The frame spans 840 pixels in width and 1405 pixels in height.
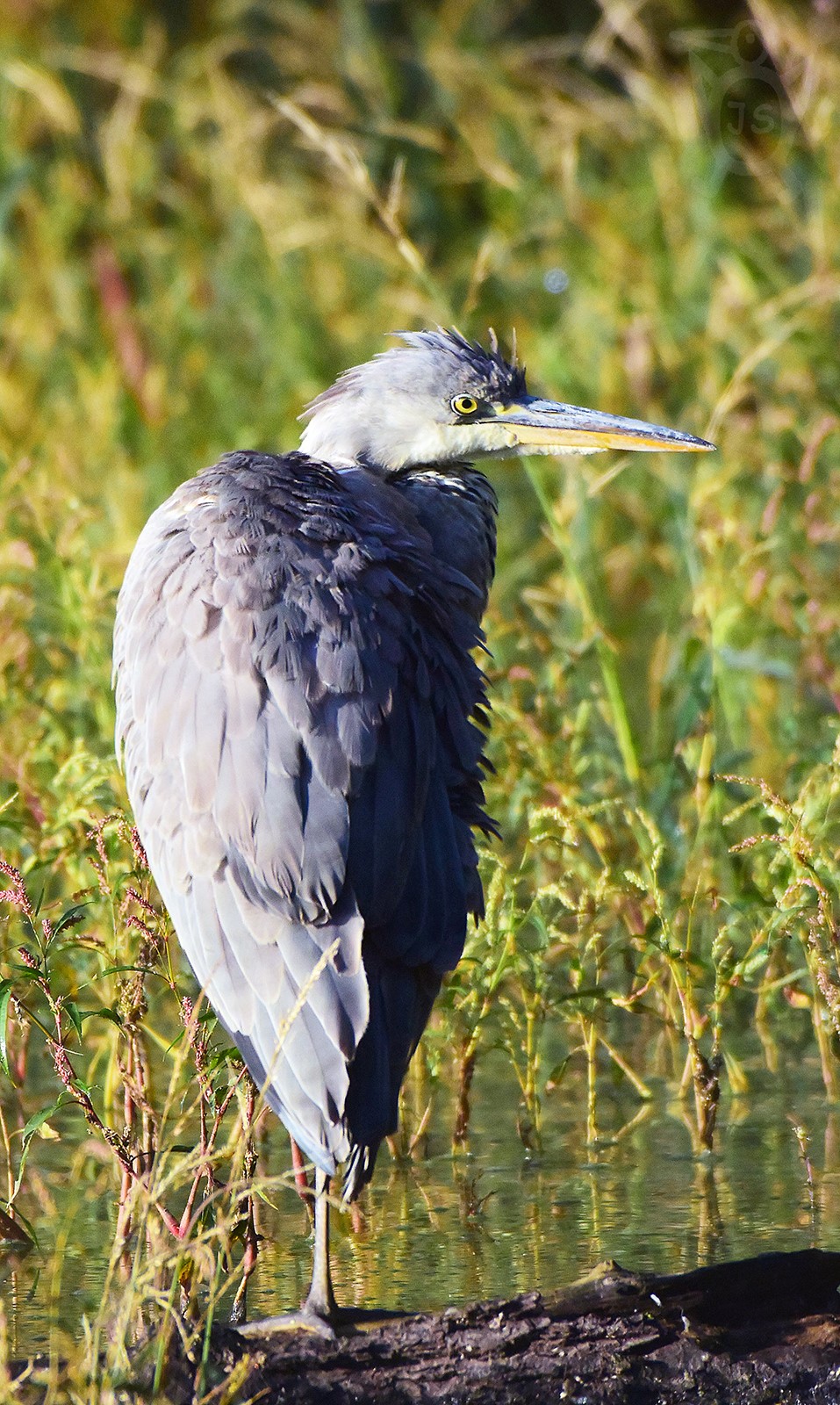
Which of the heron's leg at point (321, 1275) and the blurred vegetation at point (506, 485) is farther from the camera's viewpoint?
the blurred vegetation at point (506, 485)

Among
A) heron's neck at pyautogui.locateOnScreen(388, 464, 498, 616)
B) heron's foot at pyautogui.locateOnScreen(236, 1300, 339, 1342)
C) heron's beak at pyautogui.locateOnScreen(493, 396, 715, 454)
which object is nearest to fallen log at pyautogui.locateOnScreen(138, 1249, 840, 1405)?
heron's foot at pyautogui.locateOnScreen(236, 1300, 339, 1342)

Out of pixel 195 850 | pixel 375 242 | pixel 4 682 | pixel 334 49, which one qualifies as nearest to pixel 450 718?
pixel 195 850

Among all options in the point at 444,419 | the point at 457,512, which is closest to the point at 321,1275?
the point at 457,512

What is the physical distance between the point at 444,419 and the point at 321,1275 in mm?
1767

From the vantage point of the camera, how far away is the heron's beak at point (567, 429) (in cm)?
371

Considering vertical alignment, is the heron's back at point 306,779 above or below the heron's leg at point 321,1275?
above

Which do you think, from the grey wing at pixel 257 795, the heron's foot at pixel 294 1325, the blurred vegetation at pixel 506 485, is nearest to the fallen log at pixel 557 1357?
the heron's foot at pixel 294 1325

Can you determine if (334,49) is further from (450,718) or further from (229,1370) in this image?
(229,1370)

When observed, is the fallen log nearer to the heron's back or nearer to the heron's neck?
the heron's back

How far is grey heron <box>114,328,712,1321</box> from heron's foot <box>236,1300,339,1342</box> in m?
0.01

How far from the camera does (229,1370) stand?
90.4 inches

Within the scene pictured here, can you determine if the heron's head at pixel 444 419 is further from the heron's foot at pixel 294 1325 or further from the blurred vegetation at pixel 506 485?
the heron's foot at pixel 294 1325

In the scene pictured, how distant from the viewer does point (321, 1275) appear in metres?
2.61

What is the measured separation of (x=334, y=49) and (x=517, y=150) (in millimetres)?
1878
